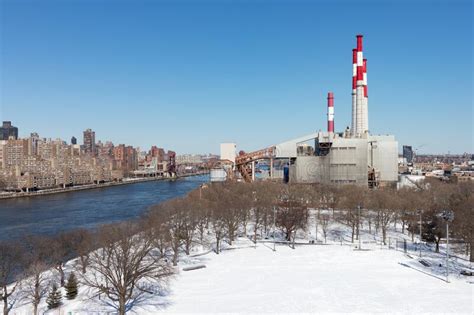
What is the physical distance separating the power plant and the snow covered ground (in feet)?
72.4

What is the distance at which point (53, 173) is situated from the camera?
78.9 metres

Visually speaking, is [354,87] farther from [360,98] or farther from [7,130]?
[7,130]

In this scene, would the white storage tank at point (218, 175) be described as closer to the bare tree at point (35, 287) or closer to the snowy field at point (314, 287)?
the snowy field at point (314, 287)

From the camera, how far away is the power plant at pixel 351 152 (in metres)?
41.6

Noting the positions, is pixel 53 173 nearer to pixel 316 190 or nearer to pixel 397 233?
pixel 316 190

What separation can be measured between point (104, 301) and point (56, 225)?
21051 millimetres

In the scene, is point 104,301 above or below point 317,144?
below

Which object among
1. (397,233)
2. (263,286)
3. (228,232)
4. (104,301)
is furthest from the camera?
(397,233)

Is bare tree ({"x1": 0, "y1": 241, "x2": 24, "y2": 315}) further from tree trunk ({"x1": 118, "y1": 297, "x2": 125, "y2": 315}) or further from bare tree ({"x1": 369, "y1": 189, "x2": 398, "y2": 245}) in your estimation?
bare tree ({"x1": 369, "y1": 189, "x2": 398, "y2": 245})

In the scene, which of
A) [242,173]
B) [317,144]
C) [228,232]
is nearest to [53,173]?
[242,173]

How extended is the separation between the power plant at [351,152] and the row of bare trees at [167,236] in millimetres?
6456

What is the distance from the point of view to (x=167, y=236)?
18750 millimetres

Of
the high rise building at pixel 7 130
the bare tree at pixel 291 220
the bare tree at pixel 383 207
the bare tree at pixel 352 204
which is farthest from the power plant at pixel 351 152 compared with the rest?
the high rise building at pixel 7 130

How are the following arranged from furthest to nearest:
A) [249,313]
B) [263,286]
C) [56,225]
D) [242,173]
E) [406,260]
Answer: [242,173], [56,225], [406,260], [263,286], [249,313]
